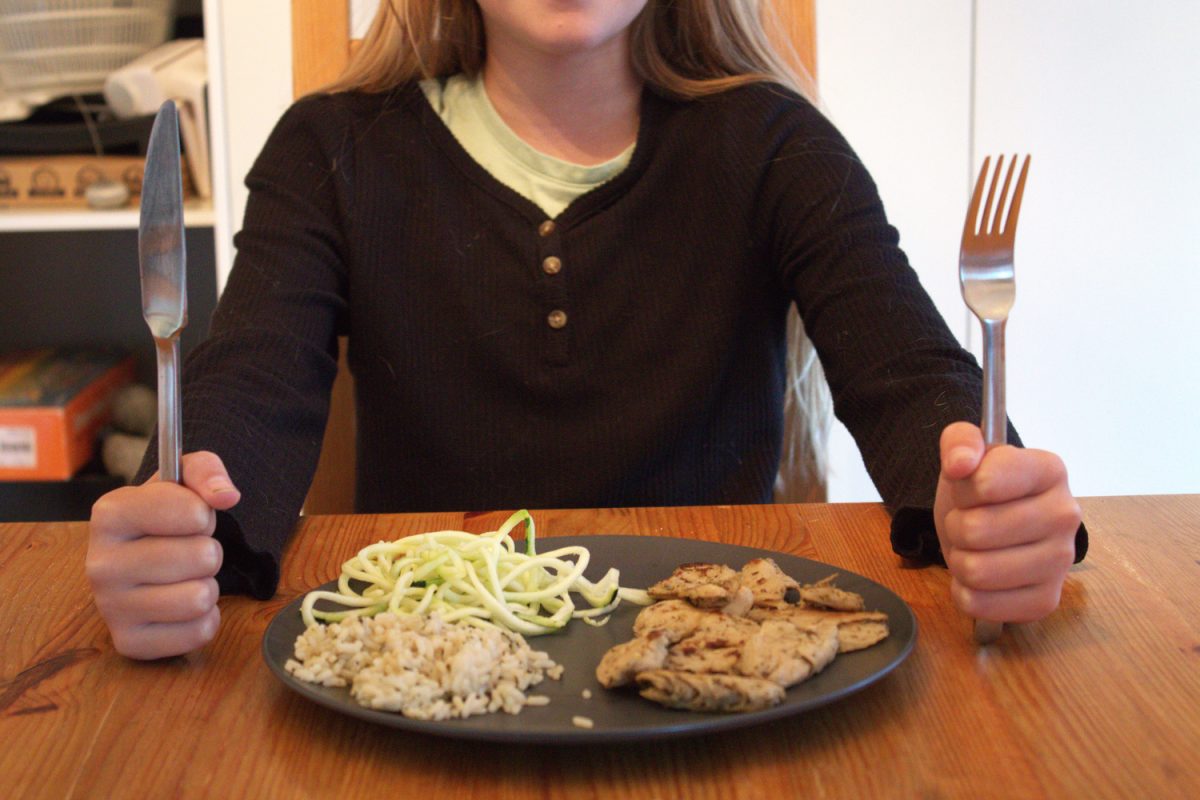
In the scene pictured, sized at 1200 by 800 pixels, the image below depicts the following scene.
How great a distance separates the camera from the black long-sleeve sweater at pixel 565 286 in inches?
50.6

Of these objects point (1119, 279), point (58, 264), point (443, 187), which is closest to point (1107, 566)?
point (443, 187)

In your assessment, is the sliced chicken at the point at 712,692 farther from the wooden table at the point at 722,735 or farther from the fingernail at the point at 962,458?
the fingernail at the point at 962,458

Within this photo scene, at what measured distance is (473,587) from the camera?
72cm

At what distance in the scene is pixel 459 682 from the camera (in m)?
0.57

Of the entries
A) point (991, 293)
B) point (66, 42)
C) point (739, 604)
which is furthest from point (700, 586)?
point (66, 42)

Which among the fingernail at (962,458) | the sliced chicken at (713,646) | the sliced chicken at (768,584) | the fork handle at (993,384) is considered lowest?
the sliced chicken at (768,584)

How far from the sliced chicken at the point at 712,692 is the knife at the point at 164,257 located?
12.6 inches

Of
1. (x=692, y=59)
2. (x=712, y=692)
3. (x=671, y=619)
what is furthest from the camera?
(x=692, y=59)

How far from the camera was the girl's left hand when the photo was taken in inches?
27.0

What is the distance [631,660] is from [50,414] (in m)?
1.47

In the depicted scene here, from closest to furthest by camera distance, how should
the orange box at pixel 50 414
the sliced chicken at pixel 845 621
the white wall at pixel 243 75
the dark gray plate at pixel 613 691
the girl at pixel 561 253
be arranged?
the dark gray plate at pixel 613 691, the sliced chicken at pixel 845 621, the girl at pixel 561 253, the white wall at pixel 243 75, the orange box at pixel 50 414

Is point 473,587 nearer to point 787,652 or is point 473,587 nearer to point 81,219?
point 787,652

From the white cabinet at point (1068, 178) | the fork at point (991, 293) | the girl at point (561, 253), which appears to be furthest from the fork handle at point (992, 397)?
the white cabinet at point (1068, 178)

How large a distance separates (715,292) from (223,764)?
0.86 metres
